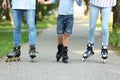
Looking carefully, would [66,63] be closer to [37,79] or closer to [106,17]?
[106,17]

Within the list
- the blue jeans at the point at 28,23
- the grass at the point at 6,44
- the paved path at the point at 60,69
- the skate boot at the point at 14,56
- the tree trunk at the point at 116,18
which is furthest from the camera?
the tree trunk at the point at 116,18

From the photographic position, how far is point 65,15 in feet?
32.1

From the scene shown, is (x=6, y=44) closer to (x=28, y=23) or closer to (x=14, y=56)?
(x=14, y=56)

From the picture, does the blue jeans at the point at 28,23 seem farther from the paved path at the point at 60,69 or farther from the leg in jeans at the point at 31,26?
the paved path at the point at 60,69

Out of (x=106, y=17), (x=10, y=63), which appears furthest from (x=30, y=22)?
(x=106, y=17)

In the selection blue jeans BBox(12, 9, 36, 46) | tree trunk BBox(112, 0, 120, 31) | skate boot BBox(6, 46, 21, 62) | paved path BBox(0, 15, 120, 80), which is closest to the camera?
paved path BBox(0, 15, 120, 80)

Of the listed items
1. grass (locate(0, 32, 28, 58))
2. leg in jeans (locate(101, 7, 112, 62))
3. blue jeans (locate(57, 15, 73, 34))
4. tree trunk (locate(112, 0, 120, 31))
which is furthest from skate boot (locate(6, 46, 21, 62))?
tree trunk (locate(112, 0, 120, 31))

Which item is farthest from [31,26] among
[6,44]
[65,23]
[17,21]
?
[6,44]

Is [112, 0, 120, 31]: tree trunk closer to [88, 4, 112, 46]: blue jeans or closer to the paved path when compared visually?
the paved path

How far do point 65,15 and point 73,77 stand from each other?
87.6 inches

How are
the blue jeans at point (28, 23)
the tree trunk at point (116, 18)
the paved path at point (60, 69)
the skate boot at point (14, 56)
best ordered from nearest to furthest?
the paved path at point (60, 69) → the blue jeans at point (28, 23) → the skate boot at point (14, 56) → the tree trunk at point (116, 18)

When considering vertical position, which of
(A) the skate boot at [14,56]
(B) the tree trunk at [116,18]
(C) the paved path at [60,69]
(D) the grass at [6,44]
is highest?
(B) the tree trunk at [116,18]

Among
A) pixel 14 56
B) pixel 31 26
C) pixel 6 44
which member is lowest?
pixel 6 44

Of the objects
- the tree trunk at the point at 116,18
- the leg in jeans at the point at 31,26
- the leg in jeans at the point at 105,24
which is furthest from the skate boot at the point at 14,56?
the tree trunk at the point at 116,18
